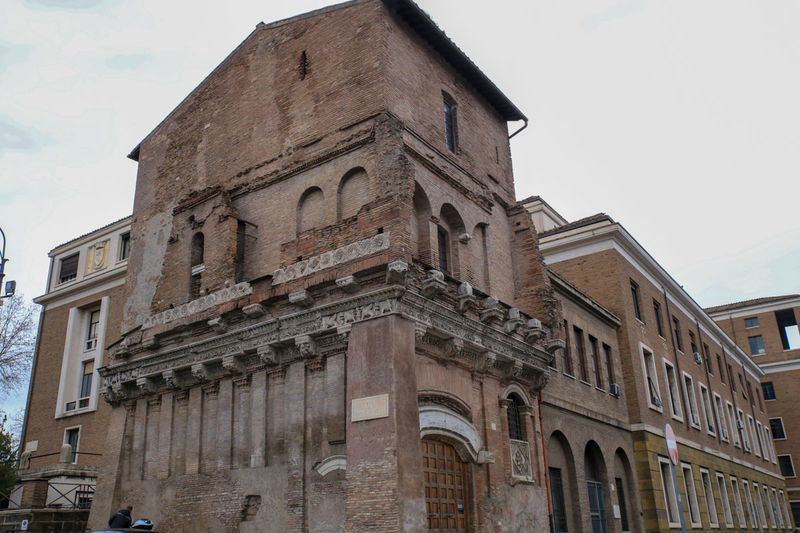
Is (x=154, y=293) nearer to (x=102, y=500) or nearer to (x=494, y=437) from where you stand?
(x=102, y=500)

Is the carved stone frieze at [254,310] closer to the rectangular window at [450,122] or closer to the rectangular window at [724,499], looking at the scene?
the rectangular window at [450,122]

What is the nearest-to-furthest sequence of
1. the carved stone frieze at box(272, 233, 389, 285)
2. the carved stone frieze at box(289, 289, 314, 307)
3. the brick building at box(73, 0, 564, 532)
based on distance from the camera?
the brick building at box(73, 0, 564, 532) → the carved stone frieze at box(272, 233, 389, 285) → the carved stone frieze at box(289, 289, 314, 307)

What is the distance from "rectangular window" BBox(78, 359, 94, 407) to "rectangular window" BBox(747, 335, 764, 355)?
46132 millimetres

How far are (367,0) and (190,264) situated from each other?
841 cm

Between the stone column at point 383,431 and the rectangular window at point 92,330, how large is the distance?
80.4 ft

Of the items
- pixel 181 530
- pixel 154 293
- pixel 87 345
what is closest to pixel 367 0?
pixel 154 293

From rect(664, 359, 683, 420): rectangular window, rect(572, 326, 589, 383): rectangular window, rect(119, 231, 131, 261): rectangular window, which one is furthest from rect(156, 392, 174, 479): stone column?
rect(664, 359, 683, 420): rectangular window

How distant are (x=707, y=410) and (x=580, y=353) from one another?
13.8 m

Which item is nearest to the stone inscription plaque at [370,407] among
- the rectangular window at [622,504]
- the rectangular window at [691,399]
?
the rectangular window at [622,504]

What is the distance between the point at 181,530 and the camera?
1656cm

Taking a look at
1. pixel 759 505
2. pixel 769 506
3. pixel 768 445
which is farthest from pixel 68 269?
pixel 768 445

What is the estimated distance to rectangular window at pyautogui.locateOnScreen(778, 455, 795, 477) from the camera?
Result: 168 ft

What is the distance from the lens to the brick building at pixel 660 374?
2547 centimetres

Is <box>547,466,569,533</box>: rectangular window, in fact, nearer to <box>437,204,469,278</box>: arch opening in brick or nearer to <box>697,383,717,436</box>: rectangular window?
<box>437,204,469,278</box>: arch opening in brick
